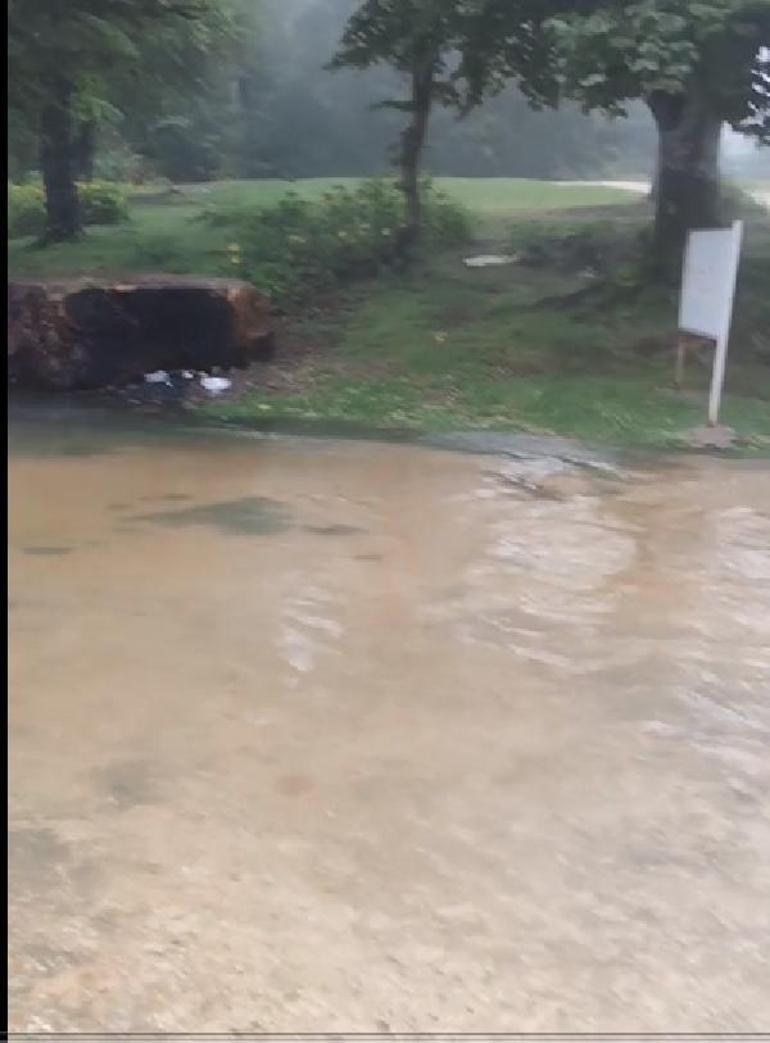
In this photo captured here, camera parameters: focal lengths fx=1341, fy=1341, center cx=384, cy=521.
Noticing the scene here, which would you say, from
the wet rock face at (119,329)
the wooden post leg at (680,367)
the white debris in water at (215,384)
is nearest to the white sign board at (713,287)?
the wooden post leg at (680,367)

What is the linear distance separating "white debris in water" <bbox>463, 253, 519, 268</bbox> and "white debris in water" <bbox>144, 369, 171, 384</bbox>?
201 inches

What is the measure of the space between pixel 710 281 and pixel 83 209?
13.7m

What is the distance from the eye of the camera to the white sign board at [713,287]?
35.6 ft

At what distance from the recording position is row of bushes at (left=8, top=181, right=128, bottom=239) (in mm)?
22266

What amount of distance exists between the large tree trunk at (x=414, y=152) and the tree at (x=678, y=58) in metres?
3.07

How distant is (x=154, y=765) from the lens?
4359 millimetres

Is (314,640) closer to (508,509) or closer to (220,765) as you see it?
(220,765)

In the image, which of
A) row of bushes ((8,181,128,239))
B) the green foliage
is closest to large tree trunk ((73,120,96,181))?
row of bushes ((8,181,128,239))

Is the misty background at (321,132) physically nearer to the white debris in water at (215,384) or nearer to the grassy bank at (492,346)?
the grassy bank at (492,346)

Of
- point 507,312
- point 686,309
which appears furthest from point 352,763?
point 507,312

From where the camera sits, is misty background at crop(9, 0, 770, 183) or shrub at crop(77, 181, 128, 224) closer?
shrub at crop(77, 181, 128, 224)

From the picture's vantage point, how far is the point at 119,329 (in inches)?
512

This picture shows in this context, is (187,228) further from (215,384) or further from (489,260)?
(215,384)

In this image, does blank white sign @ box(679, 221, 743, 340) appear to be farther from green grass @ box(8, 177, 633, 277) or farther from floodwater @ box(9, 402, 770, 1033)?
green grass @ box(8, 177, 633, 277)
